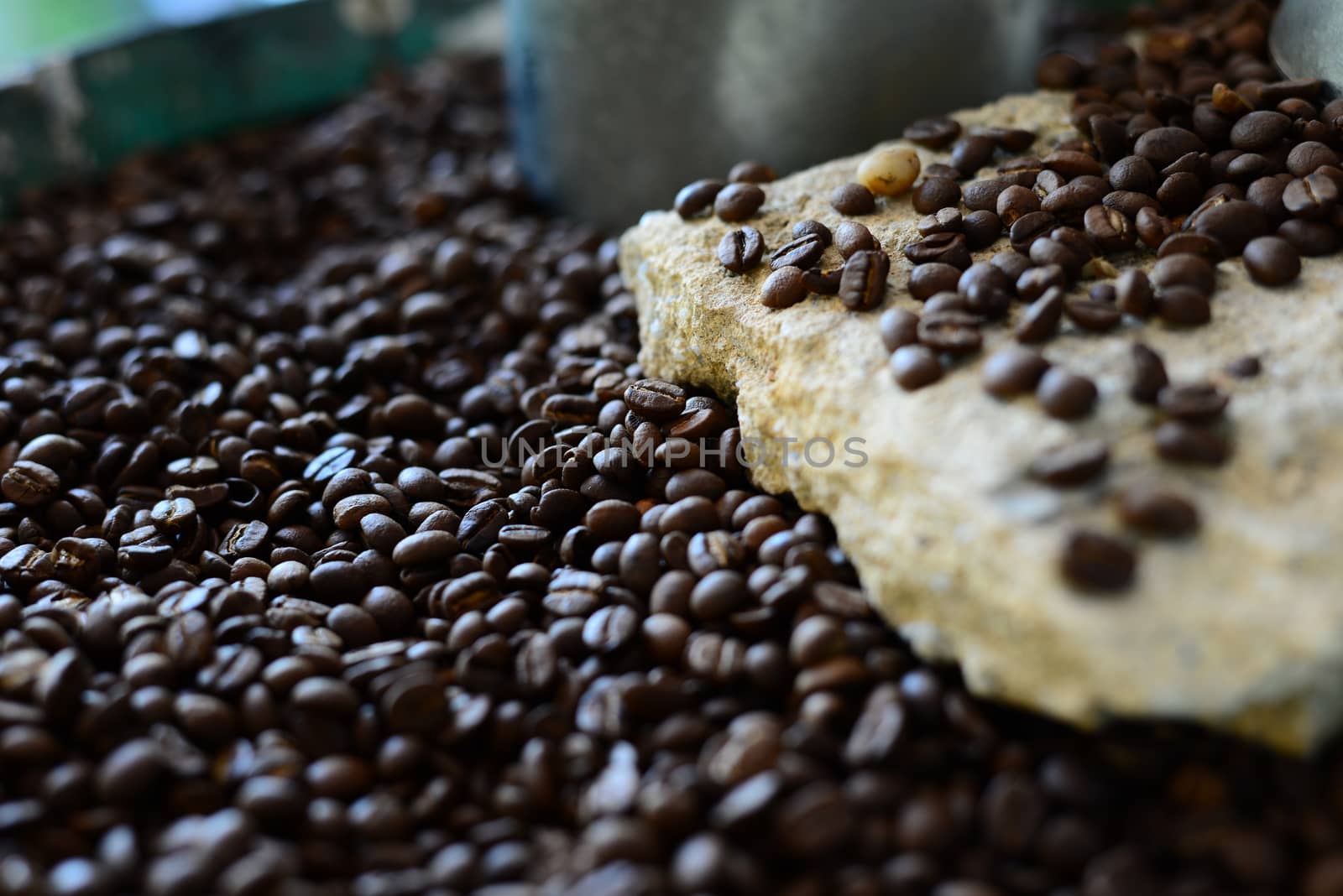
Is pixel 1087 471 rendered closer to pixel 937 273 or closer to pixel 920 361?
pixel 920 361

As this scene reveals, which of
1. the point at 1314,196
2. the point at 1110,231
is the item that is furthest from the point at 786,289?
the point at 1314,196

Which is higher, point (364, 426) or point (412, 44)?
point (412, 44)

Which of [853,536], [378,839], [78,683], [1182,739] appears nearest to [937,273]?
[853,536]

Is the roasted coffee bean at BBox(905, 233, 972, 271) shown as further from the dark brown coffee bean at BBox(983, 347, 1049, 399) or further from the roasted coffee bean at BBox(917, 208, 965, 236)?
the dark brown coffee bean at BBox(983, 347, 1049, 399)

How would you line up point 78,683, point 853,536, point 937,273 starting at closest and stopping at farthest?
point 78,683 → point 853,536 → point 937,273

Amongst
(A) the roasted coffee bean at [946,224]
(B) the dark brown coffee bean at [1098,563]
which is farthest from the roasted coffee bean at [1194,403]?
(A) the roasted coffee bean at [946,224]

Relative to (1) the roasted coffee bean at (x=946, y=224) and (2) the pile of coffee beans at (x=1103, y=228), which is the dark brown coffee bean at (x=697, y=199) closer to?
(2) the pile of coffee beans at (x=1103, y=228)
